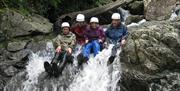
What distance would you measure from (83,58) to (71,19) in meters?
4.81

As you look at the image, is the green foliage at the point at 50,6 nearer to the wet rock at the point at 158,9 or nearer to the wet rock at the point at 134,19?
the wet rock at the point at 134,19

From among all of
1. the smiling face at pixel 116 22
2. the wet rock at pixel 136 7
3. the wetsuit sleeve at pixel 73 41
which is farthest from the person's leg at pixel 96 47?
the wet rock at pixel 136 7

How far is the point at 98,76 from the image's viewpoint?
12.2 meters

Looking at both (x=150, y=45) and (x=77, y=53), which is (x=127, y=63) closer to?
(x=150, y=45)

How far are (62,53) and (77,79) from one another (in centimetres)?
94

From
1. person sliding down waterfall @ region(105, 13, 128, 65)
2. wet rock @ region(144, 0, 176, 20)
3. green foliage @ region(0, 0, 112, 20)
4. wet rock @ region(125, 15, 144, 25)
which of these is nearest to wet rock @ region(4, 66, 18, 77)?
green foliage @ region(0, 0, 112, 20)

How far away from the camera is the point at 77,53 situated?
13.4 metres

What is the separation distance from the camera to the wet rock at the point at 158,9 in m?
16.5

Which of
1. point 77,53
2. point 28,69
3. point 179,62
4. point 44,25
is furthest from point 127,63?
point 44,25

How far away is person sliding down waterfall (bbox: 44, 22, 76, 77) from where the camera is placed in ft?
40.0

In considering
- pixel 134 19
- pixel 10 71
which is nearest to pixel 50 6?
pixel 134 19

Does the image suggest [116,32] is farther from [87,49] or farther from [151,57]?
[151,57]

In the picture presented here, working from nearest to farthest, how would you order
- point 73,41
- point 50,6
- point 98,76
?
1. point 98,76
2. point 73,41
3. point 50,6

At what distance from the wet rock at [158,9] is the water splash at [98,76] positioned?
14.4 feet
